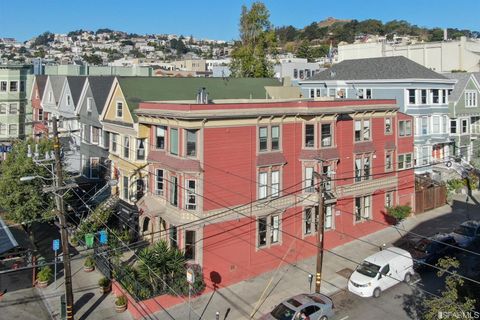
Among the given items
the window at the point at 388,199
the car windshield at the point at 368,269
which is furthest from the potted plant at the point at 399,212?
the car windshield at the point at 368,269

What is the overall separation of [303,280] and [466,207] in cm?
2220

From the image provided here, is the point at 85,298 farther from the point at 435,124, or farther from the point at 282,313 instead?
the point at 435,124

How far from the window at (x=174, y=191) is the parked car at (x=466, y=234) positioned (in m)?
18.8

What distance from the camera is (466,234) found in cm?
3428

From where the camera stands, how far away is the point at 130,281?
1026 inches

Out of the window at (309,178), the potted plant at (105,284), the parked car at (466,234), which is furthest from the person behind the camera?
the parked car at (466,234)

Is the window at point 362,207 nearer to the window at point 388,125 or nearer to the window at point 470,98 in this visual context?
the window at point 388,125

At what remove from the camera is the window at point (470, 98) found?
51688 mm

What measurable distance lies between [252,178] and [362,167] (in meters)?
10.1

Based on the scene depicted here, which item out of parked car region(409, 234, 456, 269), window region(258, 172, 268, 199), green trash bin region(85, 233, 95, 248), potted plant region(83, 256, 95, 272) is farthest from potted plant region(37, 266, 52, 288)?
parked car region(409, 234, 456, 269)

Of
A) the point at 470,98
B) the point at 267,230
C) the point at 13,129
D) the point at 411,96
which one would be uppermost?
the point at 470,98

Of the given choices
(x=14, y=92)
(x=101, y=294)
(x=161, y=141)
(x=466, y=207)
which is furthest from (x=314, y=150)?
(x=14, y=92)

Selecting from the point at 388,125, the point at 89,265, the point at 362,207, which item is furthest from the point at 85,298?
the point at 388,125

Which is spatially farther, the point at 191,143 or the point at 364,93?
the point at 364,93
